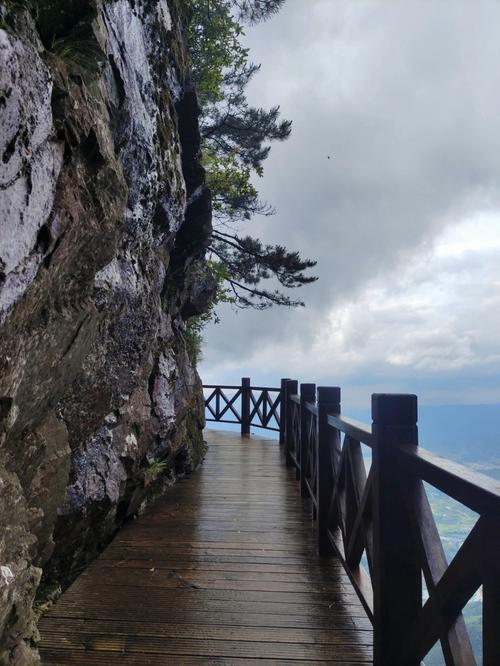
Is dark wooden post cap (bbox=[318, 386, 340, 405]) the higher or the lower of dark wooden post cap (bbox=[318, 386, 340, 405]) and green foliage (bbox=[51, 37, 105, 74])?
the lower

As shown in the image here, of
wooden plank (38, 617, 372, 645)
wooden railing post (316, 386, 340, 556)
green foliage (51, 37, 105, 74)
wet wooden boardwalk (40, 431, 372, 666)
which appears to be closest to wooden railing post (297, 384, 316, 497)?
wet wooden boardwalk (40, 431, 372, 666)

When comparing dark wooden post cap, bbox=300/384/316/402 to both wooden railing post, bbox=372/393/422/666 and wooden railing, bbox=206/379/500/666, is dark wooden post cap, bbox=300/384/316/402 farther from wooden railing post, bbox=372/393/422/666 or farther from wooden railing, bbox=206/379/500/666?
wooden railing post, bbox=372/393/422/666

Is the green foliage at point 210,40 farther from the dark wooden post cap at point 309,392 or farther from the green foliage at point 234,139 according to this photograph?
the dark wooden post cap at point 309,392

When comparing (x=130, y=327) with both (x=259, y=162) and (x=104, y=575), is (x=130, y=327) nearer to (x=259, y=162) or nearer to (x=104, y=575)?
(x=104, y=575)

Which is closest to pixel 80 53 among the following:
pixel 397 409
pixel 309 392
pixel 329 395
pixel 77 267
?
pixel 77 267

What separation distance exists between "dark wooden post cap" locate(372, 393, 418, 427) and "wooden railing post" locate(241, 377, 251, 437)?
9.31 metres

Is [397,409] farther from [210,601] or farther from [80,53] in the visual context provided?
[80,53]

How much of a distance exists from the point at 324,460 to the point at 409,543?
1.73 m

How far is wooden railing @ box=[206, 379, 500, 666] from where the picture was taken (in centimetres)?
123

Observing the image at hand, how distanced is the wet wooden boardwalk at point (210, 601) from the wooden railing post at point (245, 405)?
21.2 ft

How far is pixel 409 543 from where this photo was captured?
6.35ft

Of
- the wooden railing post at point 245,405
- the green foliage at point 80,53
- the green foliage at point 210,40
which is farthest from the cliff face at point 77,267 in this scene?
the wooden railing post at point 245,405

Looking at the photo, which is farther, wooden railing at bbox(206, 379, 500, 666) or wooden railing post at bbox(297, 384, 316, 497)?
wooden railing post at bbox(297, 384, 316, 497)

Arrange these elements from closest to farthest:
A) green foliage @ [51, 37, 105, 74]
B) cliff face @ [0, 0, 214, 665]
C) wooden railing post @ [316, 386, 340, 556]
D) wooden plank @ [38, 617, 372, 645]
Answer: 1. cliff face @ [0, 0, 214, 665]
2. green foliage @ [51, 37, 105, 74]
3. wooden plank @ [38, 617, 372, 645]
4. wooden railing post @ [316, 386, 340, 556]
